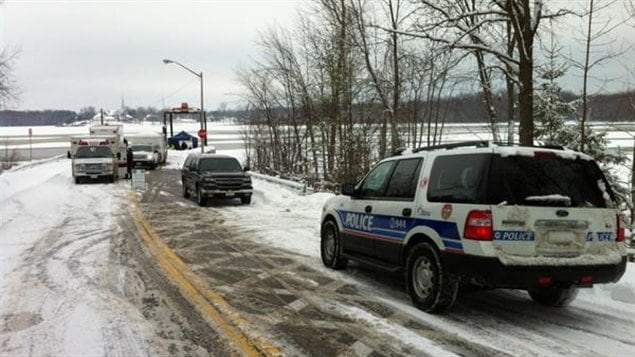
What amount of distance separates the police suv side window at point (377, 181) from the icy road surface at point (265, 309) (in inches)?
50.9

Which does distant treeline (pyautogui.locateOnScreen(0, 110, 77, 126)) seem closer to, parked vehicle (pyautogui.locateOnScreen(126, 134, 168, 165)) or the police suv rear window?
parked vehicle (pyautogui.locateOnScreen(126, 134, 168, 165))

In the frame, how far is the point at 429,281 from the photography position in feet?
22.9

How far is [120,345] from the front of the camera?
5770mm

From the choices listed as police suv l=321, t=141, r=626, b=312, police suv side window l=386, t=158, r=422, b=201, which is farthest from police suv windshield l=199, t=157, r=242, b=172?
police suv l=321, t=141, r=626, b=312

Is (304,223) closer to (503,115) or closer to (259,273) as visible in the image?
(259,273)

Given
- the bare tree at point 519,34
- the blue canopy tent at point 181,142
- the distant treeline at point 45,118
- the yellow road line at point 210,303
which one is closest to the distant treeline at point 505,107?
the bare tree at point 519,34

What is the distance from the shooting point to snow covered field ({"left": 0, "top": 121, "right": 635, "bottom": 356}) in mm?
5840

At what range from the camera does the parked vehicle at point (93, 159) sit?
30094 millimetres

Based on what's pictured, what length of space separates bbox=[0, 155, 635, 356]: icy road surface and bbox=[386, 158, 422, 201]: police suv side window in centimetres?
131

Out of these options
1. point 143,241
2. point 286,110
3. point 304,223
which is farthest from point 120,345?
point 286,110

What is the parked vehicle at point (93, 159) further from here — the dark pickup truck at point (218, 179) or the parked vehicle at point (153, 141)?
the parked vehicle at point (153, 141)

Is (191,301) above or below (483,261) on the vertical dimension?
below

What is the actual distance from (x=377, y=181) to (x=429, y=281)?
1.98m

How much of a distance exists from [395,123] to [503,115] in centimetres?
431
